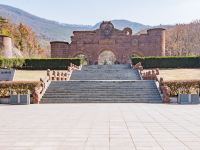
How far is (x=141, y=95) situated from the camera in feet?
71.1

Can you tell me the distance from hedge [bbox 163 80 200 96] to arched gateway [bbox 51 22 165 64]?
30915 mm

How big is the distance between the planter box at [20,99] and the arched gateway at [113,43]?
1257 inches

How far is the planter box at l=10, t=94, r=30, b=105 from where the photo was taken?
20.1m

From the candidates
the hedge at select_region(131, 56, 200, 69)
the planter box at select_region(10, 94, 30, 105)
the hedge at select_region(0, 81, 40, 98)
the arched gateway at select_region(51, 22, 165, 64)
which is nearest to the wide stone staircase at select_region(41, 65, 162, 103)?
the hedge at select_region(0, 81, 40, 98)

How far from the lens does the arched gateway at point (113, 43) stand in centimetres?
5162

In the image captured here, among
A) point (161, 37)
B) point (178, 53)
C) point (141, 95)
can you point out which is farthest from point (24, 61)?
point (178, 53)

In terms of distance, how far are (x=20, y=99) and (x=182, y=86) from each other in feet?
30.5

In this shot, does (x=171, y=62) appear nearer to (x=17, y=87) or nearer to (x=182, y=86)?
(x=182, y=86)

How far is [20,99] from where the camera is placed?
2025 cm
